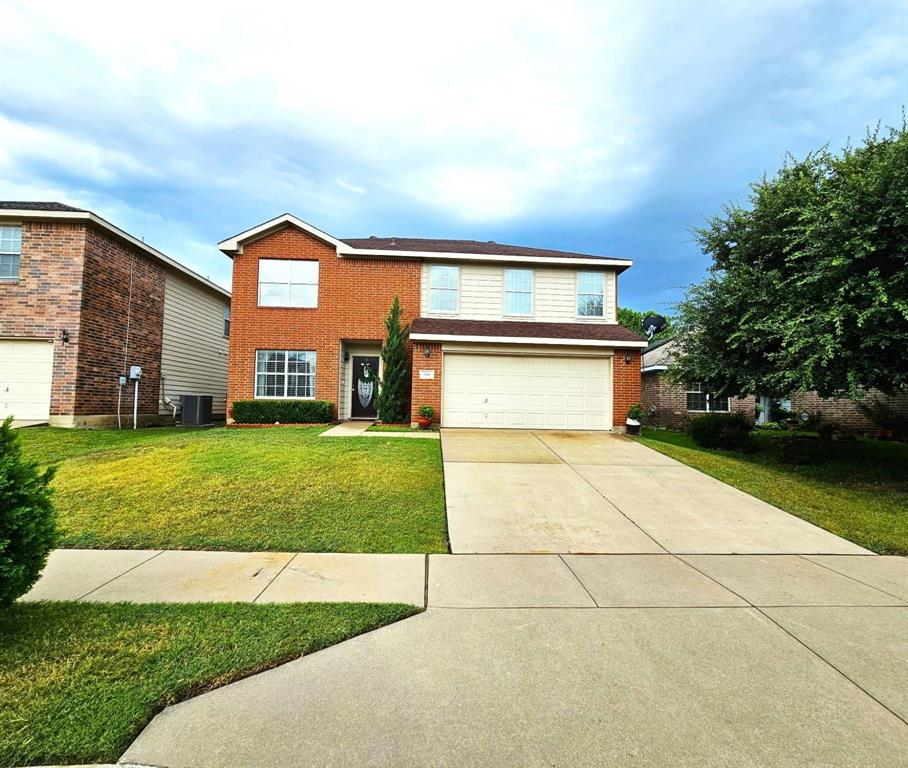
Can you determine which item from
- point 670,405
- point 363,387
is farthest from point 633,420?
point 363,387

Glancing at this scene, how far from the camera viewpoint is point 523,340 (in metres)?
13.3

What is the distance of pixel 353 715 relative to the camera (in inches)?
94.0

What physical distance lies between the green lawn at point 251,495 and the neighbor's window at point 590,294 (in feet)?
26.9

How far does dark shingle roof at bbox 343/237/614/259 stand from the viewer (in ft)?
51.8

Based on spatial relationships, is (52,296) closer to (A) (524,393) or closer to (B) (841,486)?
(A) (524,393)

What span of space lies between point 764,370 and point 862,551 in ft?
18.9

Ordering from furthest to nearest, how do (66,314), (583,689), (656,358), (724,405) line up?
(656,358), (724,405), (66,314), (583,689)

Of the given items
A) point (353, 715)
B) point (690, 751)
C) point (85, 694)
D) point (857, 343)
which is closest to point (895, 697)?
point (690, 751)

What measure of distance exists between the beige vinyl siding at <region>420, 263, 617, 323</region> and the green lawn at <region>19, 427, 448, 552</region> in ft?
21.2

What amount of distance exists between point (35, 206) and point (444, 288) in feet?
38.5

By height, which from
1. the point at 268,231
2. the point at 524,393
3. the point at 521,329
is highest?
the point at 268,231

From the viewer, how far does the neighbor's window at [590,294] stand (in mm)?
15469

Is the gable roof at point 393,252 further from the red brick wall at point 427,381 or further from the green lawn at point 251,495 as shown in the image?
the green lawn at point 251,495

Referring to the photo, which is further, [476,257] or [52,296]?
[476,257]
